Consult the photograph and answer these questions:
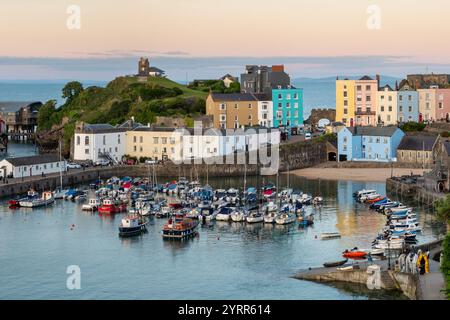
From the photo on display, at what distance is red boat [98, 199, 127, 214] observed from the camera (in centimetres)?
4034

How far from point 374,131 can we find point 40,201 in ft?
70.4

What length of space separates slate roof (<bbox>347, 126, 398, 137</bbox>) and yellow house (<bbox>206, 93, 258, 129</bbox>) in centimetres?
879

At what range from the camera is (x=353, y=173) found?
52094 millimetres

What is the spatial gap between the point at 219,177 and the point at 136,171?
4.91 m

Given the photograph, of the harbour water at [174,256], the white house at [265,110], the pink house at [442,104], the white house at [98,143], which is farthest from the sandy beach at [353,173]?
the pink house at [442,104]

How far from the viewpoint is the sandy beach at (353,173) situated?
50500mm

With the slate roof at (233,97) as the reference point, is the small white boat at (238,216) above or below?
below

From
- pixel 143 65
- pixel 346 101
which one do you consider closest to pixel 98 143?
pixel 346 101

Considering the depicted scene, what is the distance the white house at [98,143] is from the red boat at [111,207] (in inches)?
593

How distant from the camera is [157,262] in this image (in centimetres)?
2981

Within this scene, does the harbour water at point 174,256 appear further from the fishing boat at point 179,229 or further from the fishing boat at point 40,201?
the fishing boat at point 40,201

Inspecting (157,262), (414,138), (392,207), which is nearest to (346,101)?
(414,138)

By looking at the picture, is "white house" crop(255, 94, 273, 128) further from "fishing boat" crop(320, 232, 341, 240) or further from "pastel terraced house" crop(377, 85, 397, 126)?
"fishing boat" crop(320, 232, 341, 240)

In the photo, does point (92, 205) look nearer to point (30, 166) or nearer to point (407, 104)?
point (30, 166)
